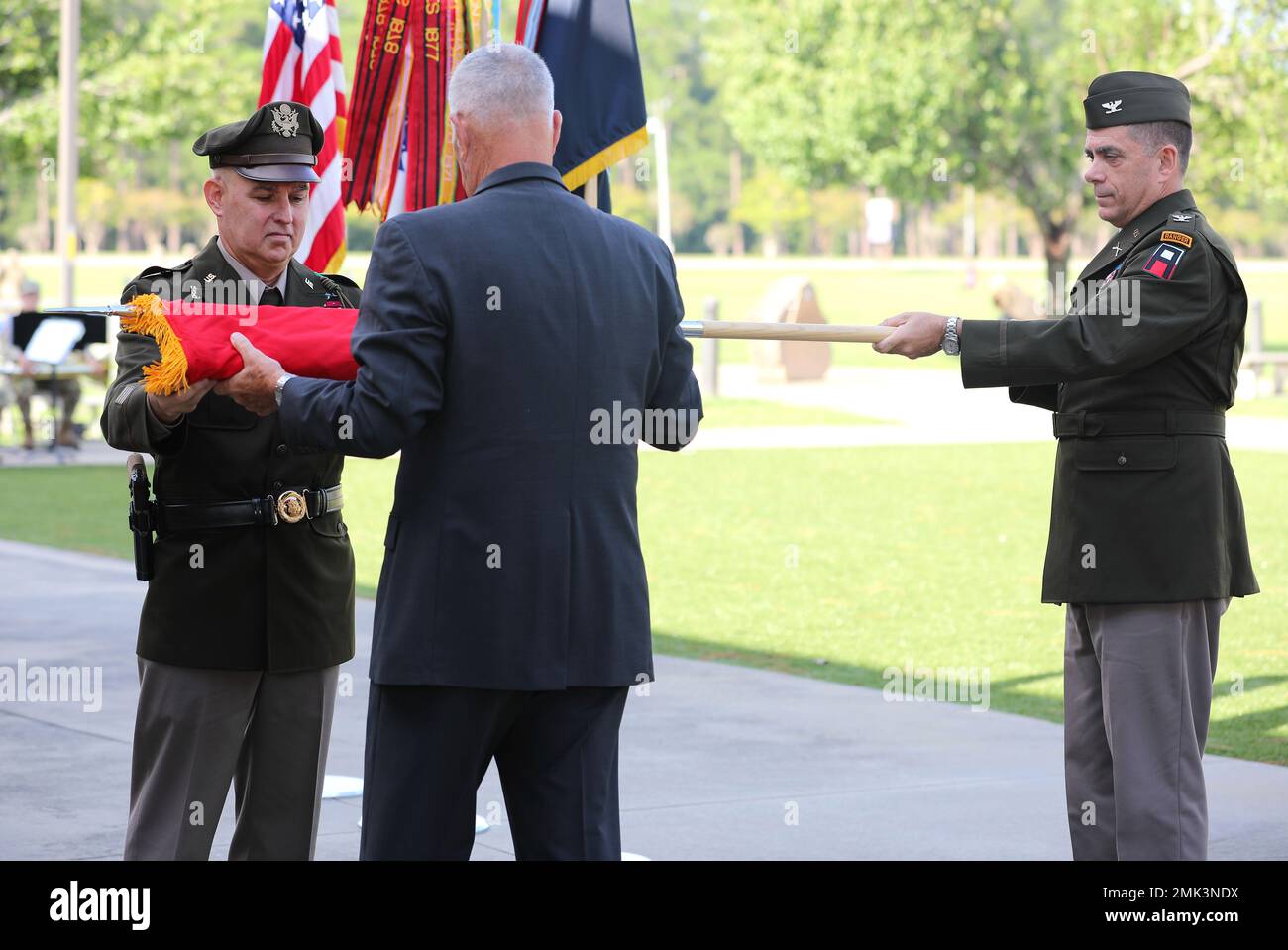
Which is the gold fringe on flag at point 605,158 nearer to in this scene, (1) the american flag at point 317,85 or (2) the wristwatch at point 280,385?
(1) the american flag at point 317,85

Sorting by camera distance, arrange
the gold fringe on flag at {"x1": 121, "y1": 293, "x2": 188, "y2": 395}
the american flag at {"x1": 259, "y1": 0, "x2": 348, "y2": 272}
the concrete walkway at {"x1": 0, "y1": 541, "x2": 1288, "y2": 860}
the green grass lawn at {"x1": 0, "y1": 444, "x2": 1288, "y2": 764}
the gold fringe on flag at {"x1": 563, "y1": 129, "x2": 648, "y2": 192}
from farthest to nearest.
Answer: the green grass lawn at {"x1": 0, "y1": 444, "x2": 1288, "y2": 764} < the american flag at {"x1": 259, "y1": 0, "x2": 348, "y2": 272} < the gold fringe on flag at {"x1": 563, "y1": 129, "x2": 648, "y2": 192} < the concrete walkway at {"x1": 0, "y1": 541, "x2": 1288, "y2": 860} < the gold fringe on flag at {"x1": 121, "y1": 293, "x2": 188, "y2": 395}

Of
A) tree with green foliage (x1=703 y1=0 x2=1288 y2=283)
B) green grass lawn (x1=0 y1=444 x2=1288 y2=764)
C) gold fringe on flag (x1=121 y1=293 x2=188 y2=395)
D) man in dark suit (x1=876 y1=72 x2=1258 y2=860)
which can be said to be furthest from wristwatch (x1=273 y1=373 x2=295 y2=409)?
tree with green foliage (x1=703 y1=0 x2=1288 y2=283)

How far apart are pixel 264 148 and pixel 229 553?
99 centimetres

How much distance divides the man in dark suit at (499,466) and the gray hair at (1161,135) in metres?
1.54

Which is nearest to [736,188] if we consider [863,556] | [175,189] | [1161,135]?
[175,189]

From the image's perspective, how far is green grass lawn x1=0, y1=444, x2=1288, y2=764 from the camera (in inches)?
353

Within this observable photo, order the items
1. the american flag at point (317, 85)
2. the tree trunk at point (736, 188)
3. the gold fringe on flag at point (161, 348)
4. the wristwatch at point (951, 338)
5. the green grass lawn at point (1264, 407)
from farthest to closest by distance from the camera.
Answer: the tree trunk at point (736, 188), the green grass lawn at point (1264, 407), the american flag at point (317, 85), the wristwatch at point (951, 338), the gold fringe on flag at point (161, 348)

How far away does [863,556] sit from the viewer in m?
12.5

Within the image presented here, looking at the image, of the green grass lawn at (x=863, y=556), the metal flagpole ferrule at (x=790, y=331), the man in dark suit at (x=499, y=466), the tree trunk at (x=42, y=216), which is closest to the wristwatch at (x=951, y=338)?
the metal flagpole ferrule at (x=790, y=331)

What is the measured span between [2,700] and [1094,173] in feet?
17.8

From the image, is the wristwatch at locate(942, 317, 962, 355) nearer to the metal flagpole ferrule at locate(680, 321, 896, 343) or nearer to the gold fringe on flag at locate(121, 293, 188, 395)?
the metal flagpole ferrule at locate(680, 321, 896, 343)

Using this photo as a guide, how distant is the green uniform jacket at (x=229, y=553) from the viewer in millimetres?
4297

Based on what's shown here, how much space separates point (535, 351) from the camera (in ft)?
11.7

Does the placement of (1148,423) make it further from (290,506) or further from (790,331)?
(290,506)
